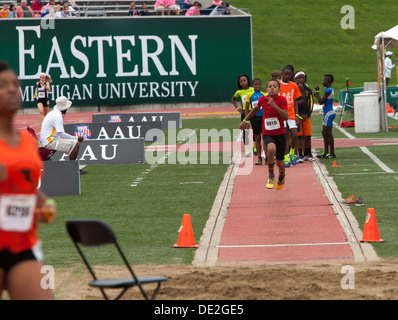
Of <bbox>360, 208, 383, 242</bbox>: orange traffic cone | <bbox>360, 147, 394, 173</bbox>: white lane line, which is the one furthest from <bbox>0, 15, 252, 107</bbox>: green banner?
<bbox>360, 208, 383, 242</bbox>: orange traffic cone

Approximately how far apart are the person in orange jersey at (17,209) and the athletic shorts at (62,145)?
40.5 feet

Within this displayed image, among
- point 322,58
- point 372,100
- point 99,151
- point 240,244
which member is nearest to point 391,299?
point 240,244

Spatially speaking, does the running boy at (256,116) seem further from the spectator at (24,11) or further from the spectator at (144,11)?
the spectator at (24,11)

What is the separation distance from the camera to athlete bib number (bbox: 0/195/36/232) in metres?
5.80

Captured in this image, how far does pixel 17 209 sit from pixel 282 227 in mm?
7127

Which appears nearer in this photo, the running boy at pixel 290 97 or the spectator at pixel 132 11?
the running boy at pixel 290 97

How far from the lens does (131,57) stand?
4384 cm

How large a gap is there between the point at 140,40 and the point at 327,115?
24.0 metres

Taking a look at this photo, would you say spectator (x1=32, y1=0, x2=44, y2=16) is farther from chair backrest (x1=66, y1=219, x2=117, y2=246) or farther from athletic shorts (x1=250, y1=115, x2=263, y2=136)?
chair backrest (x1=66, y1=219, x2=117, y2=246)

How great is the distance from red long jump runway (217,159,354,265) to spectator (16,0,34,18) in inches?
1123

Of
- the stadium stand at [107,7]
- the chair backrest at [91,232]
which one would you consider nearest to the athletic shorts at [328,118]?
the chair backrest at [91,232]

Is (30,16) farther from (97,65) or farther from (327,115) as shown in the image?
(327,115)

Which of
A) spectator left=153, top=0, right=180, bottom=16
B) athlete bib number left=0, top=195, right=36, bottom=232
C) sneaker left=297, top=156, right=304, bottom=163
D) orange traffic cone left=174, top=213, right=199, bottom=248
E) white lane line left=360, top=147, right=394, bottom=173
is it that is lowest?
white lane line left=360, top=147, right=394, bottom=173

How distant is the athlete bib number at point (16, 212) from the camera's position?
580cm
